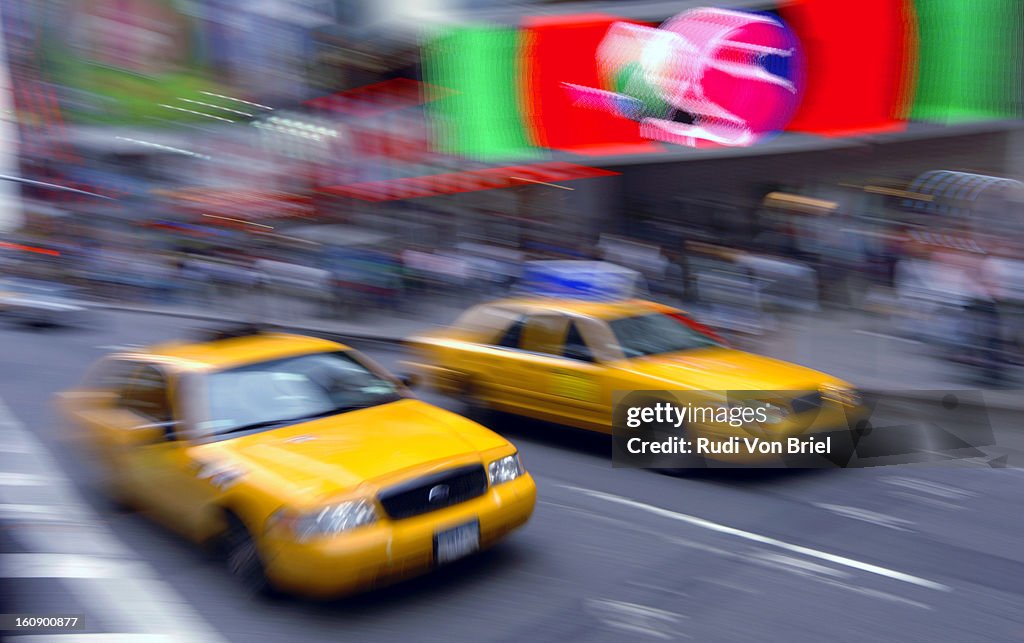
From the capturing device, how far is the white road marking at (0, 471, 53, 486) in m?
8.15

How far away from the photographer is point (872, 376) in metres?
10.8

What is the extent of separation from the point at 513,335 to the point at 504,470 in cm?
330

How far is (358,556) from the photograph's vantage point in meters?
4.98

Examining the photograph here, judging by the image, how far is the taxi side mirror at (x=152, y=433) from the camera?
6.02 metres

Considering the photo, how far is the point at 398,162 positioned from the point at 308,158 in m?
4.56

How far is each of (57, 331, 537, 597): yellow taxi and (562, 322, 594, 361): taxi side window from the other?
193 centimetres

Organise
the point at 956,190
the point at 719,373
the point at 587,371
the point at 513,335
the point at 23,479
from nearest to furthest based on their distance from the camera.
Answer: the point at 719,373 < the point at 587,371 < the point at 23,479 < the point at 513,335 < the point at 956,190

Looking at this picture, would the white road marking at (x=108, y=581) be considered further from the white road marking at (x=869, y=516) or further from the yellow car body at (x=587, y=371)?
the white road marking at (x=869, y=516)

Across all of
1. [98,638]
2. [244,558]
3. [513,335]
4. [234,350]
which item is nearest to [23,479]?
[234,350]

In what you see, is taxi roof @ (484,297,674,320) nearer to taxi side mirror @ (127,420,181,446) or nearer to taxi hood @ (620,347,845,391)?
taxi hood @ (620,347,845,391)

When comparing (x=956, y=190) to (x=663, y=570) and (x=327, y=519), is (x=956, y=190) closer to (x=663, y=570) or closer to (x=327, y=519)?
(x=663, y=570)

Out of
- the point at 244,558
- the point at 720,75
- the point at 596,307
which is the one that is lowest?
the point at 244,558

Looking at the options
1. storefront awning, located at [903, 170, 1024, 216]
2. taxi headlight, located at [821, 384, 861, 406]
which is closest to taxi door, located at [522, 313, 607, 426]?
taxi headlight, located at [821, 384, 861, 406]

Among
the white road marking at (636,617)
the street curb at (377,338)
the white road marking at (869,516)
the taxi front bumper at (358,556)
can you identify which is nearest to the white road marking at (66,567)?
the taxi front bumper at (358,556)
